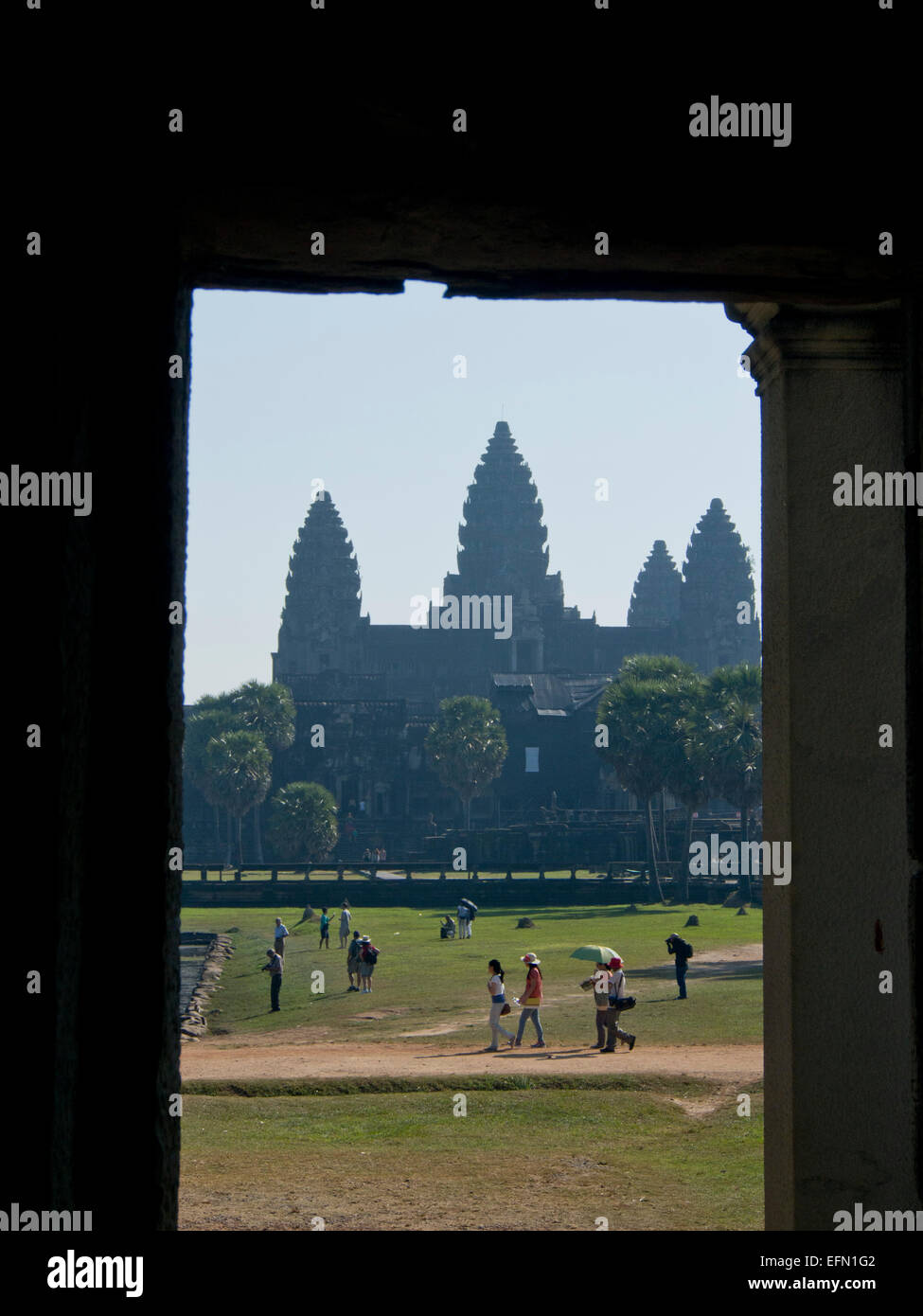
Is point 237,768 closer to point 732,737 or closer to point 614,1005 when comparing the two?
point 732,737

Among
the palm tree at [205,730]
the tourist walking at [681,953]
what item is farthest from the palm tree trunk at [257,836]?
the tourist walking at [681,953]

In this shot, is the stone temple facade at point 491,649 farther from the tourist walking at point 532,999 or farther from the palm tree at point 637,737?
the tourist walking at point 532,999

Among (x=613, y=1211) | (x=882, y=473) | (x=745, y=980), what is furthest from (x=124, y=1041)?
(x=745, y=980)

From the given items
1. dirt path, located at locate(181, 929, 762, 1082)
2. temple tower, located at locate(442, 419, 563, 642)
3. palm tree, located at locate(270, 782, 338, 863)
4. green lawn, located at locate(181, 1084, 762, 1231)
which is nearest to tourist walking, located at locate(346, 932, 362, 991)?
dirt path, located at locate(181, 929, 762, 1082)

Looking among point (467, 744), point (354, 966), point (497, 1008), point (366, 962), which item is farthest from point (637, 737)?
point (497, 1008)

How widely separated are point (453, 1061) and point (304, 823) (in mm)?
42037

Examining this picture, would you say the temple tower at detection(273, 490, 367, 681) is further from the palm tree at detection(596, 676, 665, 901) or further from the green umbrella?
the green umbrella

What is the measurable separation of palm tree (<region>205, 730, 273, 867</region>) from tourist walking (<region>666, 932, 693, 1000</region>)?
4202 cm

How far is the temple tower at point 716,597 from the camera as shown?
108375 mm

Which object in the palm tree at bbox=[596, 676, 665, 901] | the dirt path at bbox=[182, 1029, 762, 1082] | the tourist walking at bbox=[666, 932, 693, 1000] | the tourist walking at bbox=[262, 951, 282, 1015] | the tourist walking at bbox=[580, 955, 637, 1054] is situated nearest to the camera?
the dirt path at bbox=[182, 1029, 762, 1082]

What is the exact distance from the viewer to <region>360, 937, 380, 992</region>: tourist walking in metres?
22.0

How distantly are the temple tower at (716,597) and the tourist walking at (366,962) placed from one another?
3425 inches
